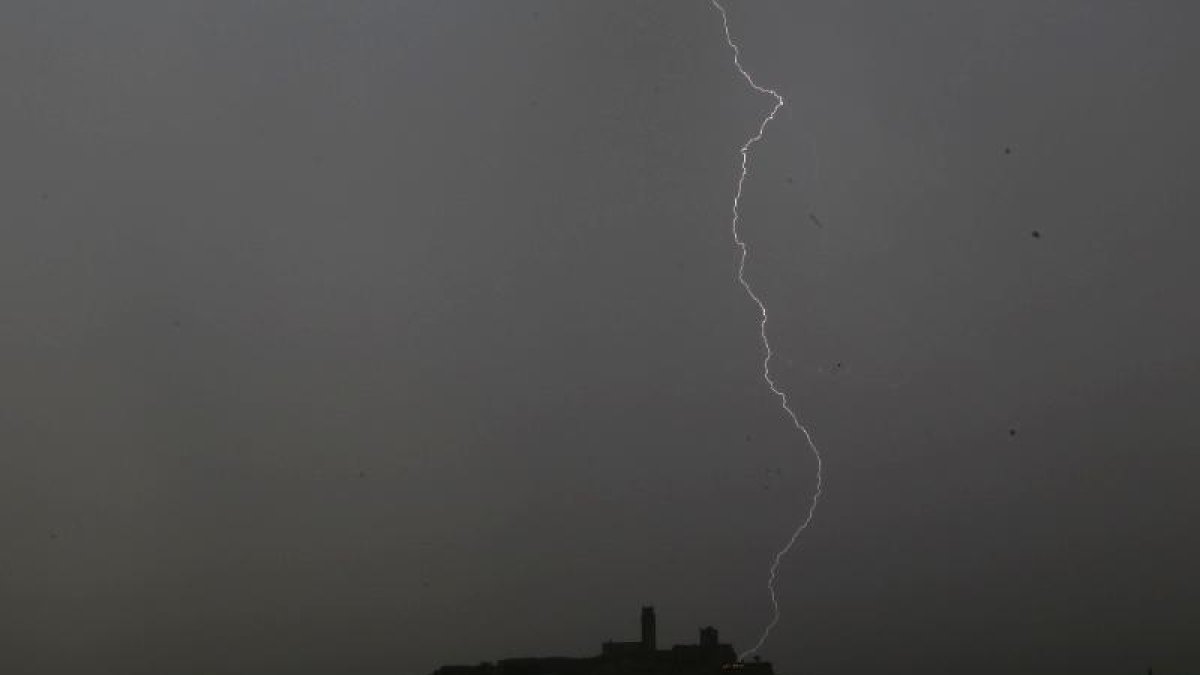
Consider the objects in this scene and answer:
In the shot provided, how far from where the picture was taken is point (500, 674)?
1647cm

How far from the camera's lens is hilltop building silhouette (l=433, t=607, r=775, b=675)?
1614 cm

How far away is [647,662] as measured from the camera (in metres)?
16.4

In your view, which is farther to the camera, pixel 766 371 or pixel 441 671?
pixel 441 671

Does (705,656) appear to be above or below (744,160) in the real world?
below

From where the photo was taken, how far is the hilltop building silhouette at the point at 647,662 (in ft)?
53.0

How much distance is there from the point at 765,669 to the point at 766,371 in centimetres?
474

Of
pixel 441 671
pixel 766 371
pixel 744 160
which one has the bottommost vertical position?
pixel 441 671

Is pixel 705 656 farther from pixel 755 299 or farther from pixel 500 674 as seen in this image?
pixel 755 299

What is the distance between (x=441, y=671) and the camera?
16312 millimetres

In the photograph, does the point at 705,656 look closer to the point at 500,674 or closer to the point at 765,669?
the point at 765,669

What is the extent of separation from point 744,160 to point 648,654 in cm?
696

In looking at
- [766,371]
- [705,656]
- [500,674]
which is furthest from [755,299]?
[500,674]

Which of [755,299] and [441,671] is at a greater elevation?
[755,299]

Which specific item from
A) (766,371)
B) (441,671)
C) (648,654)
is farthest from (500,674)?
(766,371)
